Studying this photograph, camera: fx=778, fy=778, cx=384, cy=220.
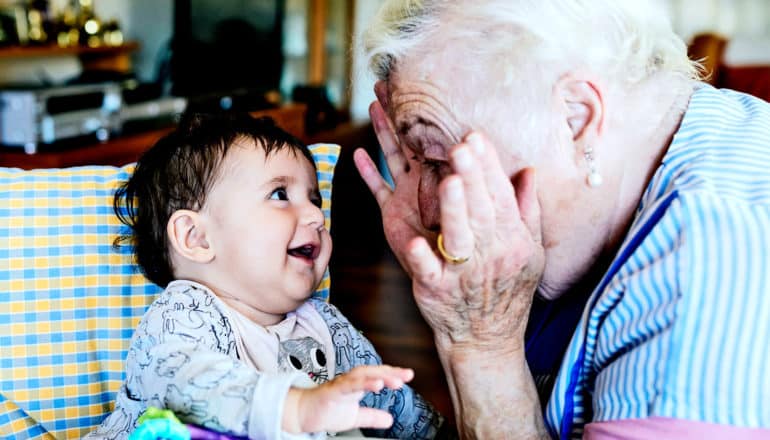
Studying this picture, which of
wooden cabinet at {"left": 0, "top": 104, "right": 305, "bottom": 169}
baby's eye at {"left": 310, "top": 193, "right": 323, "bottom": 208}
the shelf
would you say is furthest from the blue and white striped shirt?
the shelf

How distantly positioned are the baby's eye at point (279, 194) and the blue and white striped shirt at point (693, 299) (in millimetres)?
536

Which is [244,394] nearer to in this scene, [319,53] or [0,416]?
[0,416]

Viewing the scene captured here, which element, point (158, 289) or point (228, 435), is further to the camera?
point (158, 289)

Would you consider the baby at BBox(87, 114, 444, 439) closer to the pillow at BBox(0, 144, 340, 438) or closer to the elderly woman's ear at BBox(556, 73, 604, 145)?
the pillow at BBox(0, 144, 340, 438)

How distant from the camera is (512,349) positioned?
1.08 m

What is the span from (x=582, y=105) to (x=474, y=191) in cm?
23

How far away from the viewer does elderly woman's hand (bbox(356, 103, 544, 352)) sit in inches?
36.6

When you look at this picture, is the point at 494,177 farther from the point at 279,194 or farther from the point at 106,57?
the point at 106,57

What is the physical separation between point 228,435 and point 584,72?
2.12 feet

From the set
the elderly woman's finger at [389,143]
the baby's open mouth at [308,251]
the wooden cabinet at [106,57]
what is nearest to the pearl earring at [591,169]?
the elderly woman's finger at [389,143]

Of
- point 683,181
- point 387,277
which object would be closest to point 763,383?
point 683,181

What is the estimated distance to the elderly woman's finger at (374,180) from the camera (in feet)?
4.35

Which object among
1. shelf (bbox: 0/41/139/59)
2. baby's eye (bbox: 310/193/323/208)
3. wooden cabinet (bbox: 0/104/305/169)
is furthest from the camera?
shelf (bbox: 0/41/139/59)

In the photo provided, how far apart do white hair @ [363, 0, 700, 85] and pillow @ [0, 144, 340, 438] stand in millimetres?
596
